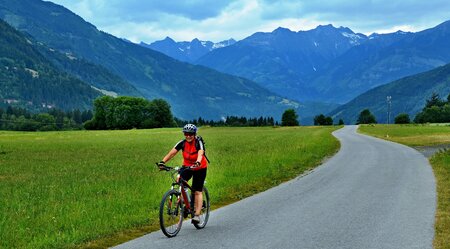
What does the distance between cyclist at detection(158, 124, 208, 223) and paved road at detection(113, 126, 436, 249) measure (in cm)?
85

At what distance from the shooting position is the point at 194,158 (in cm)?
1139

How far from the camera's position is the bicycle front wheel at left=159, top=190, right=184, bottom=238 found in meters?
10.6

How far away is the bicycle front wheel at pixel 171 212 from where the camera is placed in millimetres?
10570

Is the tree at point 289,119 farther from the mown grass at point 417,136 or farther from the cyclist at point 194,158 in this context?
the cyclist at point 194,158

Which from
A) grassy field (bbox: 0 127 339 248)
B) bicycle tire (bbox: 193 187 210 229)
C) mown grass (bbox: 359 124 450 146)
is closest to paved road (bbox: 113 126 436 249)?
bicycle tire (bbox: 193 187 210 229)

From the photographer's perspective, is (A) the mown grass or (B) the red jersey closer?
(B) the red jersey

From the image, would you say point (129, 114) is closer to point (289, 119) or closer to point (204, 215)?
point (289, 119)

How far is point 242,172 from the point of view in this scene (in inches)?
946

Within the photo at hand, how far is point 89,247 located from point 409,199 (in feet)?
36.4

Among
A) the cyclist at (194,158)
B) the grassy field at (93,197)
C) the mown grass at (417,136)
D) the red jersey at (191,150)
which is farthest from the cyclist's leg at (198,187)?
the mown grass at (417,136)

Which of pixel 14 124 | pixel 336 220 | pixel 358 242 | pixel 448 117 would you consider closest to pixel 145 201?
pixel 336 220

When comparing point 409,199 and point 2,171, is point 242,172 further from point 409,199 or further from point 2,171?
point 2,171

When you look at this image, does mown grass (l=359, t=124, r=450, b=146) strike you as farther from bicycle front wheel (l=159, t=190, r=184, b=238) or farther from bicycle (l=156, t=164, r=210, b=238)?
bicycle front wheel (l=159, t=190, r=184, b=238)

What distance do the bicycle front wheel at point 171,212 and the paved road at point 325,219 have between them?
24cm
